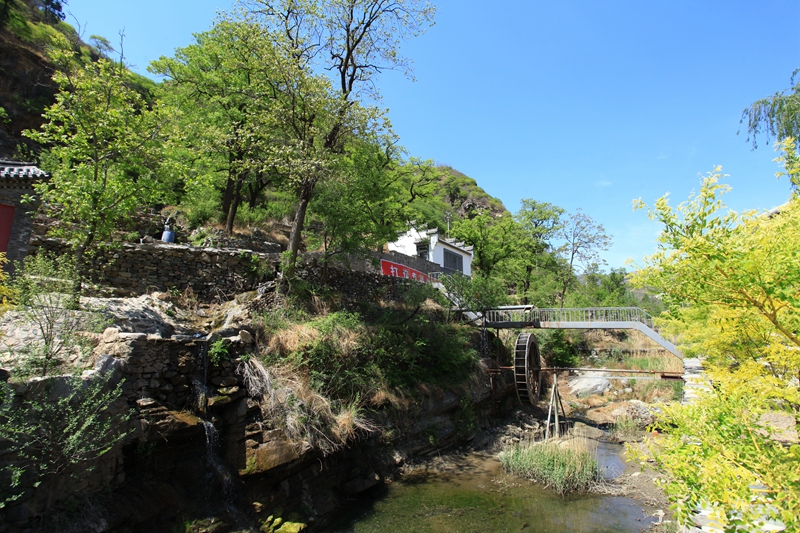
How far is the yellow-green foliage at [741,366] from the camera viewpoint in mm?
3398

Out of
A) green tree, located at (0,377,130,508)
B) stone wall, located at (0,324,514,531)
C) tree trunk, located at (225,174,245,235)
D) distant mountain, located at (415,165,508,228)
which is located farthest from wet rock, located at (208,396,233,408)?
distant mountain, located at (415,165,508,228)

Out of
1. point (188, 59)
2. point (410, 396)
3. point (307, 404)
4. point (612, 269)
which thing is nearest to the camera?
point (307, 404)

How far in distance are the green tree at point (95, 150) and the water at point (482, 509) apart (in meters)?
8.46

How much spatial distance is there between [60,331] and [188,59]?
14.5 m

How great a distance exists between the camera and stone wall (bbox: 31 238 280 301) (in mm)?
11273

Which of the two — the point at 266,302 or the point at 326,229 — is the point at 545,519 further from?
the point at 326,229

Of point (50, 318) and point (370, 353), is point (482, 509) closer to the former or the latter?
point (370, 353)

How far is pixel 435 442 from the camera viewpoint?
13.4 meters

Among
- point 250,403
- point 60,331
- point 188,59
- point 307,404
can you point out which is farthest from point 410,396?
point 188,59

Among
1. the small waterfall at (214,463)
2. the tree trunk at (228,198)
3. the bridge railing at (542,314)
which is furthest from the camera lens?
the bridge railing at (542,314)

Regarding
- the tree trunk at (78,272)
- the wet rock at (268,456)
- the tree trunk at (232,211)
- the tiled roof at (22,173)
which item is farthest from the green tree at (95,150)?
the tree trunk at (232,211)

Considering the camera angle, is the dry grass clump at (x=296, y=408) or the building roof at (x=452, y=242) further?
the building roof at (x=452, y=242)

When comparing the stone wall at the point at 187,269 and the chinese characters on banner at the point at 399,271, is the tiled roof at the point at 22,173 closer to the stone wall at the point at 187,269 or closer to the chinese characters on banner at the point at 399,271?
the stone wall at the point at 187,269

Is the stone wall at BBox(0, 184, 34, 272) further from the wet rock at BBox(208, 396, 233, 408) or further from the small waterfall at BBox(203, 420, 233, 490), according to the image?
the small waterfall at BBox(203, 420, 233, 490)
